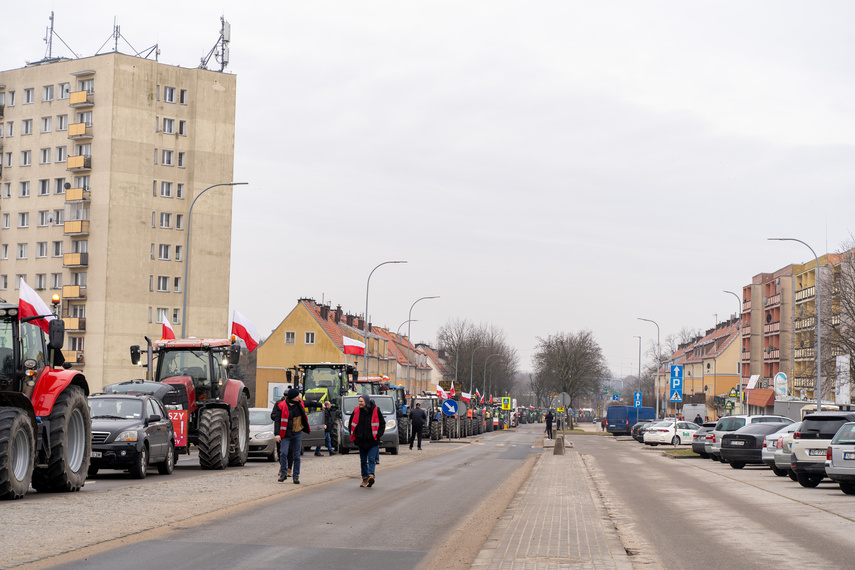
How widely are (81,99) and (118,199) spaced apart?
8.03m

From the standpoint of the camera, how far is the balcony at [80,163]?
2997 inches

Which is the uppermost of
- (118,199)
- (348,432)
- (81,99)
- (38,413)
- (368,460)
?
(81,99)

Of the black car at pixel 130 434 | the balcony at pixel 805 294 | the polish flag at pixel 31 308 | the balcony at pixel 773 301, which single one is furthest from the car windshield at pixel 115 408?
the balcony at pixel 773 301

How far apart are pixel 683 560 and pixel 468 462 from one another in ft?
66.4

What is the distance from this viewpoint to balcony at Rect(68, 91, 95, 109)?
75812 mm

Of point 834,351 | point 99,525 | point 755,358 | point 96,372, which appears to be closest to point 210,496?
point 99,525

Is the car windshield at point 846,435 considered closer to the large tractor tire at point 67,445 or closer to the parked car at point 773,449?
the parked car at point 773,449

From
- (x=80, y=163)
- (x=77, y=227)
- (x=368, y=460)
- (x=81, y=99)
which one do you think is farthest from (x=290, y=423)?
(x=81, y=99)

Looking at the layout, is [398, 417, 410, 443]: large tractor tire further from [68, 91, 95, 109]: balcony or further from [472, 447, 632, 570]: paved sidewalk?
[68, 91, 95, 109]: balcony

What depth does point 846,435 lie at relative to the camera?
19.6 m

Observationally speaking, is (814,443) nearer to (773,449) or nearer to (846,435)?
(846,435)

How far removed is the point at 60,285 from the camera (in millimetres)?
77938

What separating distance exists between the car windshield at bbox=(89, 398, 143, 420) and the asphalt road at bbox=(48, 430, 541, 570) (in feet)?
13.6

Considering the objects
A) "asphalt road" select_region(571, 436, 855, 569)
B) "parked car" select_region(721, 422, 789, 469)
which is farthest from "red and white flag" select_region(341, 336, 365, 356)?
"asphalt road" select_region(571, 436, 855, 569)
